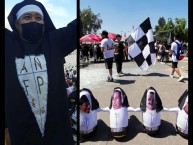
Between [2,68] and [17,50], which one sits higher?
[17,50]

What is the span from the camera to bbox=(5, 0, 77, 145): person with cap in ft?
7.02

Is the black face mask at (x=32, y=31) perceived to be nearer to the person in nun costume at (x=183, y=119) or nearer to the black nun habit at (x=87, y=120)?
the black nun habit at (x=87, y=120)

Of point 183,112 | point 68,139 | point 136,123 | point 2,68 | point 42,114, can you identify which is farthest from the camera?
point 136,123

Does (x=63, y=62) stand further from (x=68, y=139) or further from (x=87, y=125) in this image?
(x=87, y=125)

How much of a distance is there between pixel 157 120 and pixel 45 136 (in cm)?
183

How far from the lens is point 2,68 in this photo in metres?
2.10

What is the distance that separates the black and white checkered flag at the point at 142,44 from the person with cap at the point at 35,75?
1864 mm

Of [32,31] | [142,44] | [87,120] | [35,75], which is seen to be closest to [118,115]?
[87,120]

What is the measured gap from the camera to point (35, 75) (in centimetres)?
218

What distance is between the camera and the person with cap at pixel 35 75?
84.3 inches

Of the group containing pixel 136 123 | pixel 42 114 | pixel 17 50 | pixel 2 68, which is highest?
pixel 17 50

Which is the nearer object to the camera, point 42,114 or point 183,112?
point 42,114

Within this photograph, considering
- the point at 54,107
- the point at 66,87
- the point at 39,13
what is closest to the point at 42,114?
the point at 54,107

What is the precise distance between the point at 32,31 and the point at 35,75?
330 mm
